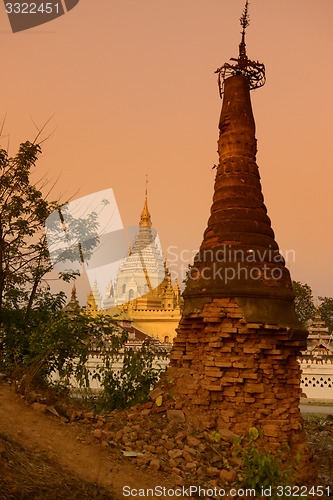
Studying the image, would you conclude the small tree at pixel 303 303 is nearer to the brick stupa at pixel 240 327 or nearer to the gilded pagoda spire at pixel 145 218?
the gilded pagoda spire at pixel 145 218

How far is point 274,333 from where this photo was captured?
799 cm

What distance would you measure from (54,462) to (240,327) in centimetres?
366

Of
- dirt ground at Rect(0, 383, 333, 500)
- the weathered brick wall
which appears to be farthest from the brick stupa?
dirt ground at Rect(0, 383, 333, 500)

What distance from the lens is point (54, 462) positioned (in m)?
5.90

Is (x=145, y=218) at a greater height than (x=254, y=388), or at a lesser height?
greater

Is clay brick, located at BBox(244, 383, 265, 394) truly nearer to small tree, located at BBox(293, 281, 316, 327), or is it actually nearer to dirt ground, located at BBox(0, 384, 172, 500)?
dirt ground, located at BBox(0, 384, 172, 500)

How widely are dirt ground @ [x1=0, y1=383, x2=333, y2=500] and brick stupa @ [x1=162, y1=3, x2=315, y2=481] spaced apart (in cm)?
193

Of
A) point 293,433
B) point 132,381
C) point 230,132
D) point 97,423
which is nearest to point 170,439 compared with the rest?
point 97,423

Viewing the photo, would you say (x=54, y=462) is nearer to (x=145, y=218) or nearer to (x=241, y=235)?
(x=241, y=235)

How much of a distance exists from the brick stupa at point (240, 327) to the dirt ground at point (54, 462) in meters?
1.93

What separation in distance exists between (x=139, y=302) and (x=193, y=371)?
37.9m

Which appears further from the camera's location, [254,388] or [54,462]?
[254,388]

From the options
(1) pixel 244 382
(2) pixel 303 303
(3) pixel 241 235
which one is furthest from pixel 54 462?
(2) pixel 303 303

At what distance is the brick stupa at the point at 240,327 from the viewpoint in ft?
25.4
